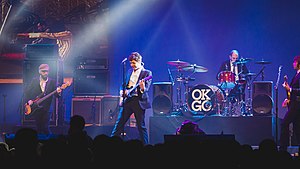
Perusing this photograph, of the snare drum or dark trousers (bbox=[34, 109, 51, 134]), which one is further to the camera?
the snare drum

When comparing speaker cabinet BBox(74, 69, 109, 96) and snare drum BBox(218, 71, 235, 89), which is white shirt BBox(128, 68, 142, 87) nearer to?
snare drum BBox(218, 71, 235, 89)

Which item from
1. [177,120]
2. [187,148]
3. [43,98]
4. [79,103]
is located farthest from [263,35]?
[187,148]

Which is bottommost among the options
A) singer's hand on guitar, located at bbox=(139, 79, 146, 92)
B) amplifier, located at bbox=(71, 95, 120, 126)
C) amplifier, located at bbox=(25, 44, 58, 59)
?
amplifier, located at bbox=(71, 95, 120, 126)

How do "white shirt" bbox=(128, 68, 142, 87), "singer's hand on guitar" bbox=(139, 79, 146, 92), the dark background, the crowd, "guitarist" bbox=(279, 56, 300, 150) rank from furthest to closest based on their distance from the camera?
the dark background
"white shirt" bbox=(128, 68, 142, 87)
"singer's hand on guitar" bbox=(139, 79, 146, 92)
"guitarist" bbox=(279, 56, 300, 150)
the crowd

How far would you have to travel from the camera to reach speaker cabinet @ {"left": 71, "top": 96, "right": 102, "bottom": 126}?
13.8 metres

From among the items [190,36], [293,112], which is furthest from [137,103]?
[190,36]

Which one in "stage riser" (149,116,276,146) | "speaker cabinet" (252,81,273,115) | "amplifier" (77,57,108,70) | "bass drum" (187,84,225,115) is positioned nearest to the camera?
"stage riser" (149,116,276,146)

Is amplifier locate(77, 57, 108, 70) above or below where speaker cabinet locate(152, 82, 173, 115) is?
above

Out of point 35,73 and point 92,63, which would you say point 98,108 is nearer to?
point 92,63

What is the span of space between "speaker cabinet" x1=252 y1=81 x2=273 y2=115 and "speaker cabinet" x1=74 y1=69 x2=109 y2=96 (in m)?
3.84

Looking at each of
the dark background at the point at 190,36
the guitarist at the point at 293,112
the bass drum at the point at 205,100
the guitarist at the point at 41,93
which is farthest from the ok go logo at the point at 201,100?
the guitarist at the point at 41,93

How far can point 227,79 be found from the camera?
512 inches

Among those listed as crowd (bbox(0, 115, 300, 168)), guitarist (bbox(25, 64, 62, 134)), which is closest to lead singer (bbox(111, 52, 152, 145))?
guitarist (bbox(25, 64, 62, 134))

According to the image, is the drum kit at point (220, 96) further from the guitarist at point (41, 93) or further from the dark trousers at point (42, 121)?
the dark trousers at point (42, 121)
